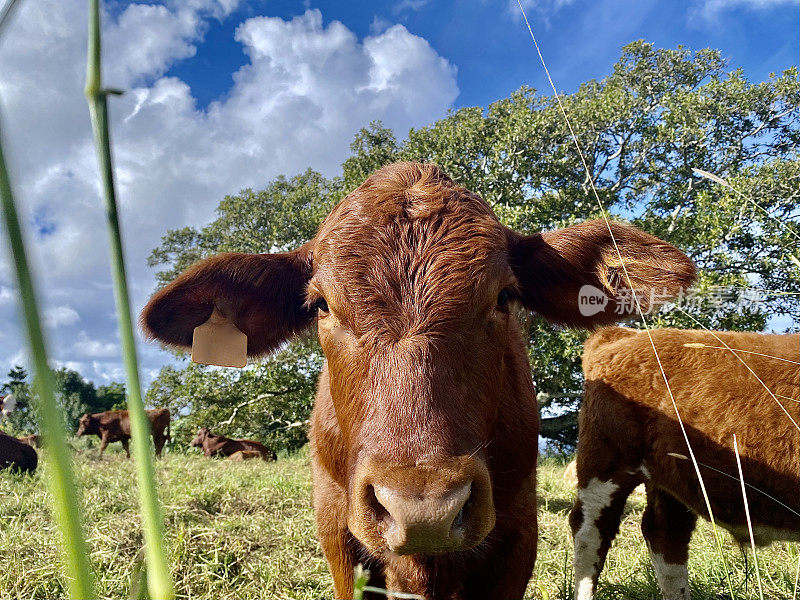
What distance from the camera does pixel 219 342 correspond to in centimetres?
285

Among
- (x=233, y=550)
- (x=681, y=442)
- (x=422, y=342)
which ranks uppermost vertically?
(x=422, y=342)

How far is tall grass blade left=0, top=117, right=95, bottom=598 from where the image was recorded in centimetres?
23

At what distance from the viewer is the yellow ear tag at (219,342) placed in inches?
112

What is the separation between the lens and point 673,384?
417 cm

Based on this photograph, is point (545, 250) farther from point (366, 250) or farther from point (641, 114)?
point (641, 114)

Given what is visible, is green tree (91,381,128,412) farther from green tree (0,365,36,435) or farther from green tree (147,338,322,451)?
green tree (147,338,322,451)

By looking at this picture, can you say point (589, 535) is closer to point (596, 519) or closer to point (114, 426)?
point (596, 519)

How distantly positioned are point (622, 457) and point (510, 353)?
2239 millimetres

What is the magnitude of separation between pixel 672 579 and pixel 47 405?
15.9ft

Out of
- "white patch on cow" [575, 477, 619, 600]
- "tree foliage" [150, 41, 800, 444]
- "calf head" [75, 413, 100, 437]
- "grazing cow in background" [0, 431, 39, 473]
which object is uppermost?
"tree foliage" [150, 41, 800, 444]

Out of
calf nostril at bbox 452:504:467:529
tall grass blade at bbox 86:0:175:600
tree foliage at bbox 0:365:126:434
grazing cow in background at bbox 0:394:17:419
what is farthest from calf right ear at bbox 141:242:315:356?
tall grass blade at bbox 86:0:175:600

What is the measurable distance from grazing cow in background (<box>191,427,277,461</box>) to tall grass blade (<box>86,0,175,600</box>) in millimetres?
16252

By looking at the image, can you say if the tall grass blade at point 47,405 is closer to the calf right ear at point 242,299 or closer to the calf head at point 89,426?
the calf right ear at point 242,299

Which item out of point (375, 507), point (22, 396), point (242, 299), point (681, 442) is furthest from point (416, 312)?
point (681, 442)
